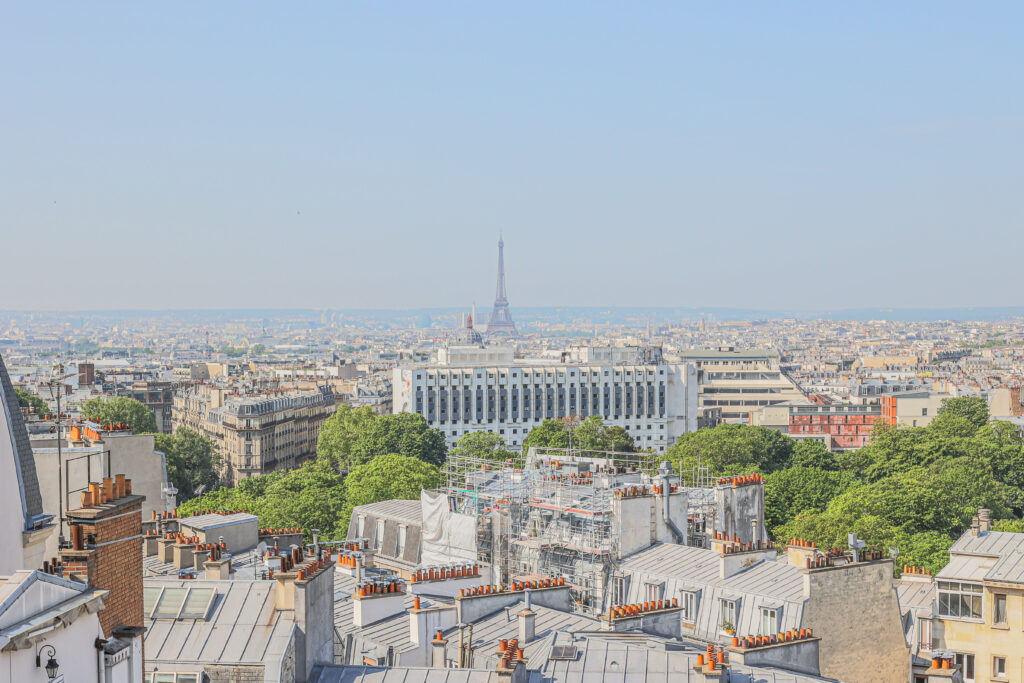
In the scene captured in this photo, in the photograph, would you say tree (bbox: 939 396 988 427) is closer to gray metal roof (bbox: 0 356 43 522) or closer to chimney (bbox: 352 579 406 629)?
chimney (bbox: 352 579 406 629)

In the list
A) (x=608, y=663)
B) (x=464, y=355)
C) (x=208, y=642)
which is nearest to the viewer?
(x=208, y=642)

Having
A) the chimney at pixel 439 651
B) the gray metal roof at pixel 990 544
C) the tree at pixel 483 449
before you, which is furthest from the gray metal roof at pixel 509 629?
the tree at pixel 483 449

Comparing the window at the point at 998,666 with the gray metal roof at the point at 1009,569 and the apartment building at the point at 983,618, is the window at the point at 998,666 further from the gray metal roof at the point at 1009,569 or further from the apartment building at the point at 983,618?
the gray metal roof at the point at 1009,569

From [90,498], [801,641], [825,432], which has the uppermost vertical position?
[90,498]

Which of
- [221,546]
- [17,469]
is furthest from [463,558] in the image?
[17,469]

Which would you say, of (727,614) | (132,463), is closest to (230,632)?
(727,614)

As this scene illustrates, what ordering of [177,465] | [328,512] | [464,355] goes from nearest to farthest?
[328,512] → [177,465] → [464,355]

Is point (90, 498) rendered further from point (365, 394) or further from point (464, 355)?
point (365, 394)
